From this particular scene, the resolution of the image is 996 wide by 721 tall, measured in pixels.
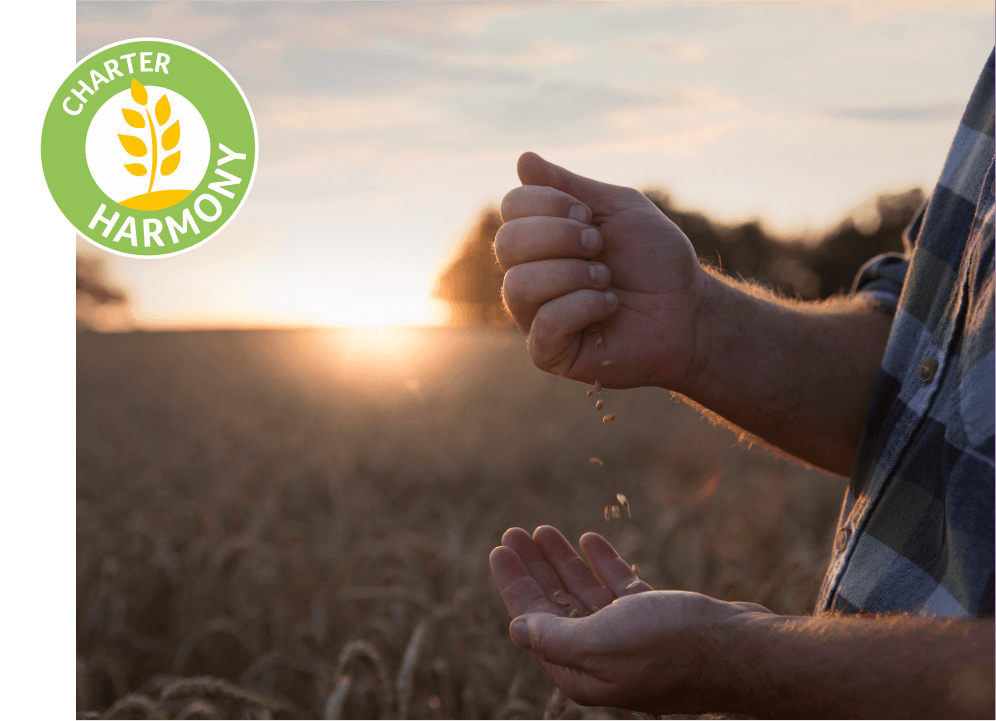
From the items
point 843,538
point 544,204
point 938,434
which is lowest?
point 843,538

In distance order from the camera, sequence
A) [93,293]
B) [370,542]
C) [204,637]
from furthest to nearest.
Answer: [93,293], [370,542], [204,637]

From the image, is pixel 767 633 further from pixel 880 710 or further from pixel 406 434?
pixel 406 434

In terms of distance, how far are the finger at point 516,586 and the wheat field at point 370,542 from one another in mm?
268

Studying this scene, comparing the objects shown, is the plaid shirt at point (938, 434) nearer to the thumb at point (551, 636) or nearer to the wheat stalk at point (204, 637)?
the thumb at point (551, 636)

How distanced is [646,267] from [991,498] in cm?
93

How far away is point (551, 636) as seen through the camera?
1.31m

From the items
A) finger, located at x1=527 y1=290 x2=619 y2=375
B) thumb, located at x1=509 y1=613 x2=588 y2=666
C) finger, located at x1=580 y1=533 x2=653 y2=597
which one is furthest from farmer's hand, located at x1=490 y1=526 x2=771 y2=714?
finger, located at x1=527 y1=290 x2=619 y2=375

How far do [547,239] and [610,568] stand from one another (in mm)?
892

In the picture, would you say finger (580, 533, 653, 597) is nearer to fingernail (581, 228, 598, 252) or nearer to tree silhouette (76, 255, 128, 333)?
fingernail (581, 228, 598, 252)

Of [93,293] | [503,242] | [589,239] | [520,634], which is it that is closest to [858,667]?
[520,634]

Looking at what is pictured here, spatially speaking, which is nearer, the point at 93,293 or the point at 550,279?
the point at 550,279

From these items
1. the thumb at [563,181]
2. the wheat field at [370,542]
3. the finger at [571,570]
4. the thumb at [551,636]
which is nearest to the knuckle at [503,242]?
the thumb at [563,181]

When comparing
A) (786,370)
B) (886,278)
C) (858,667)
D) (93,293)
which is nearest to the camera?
(858,667)

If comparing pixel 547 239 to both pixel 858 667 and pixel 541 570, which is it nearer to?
pixel 541 570
